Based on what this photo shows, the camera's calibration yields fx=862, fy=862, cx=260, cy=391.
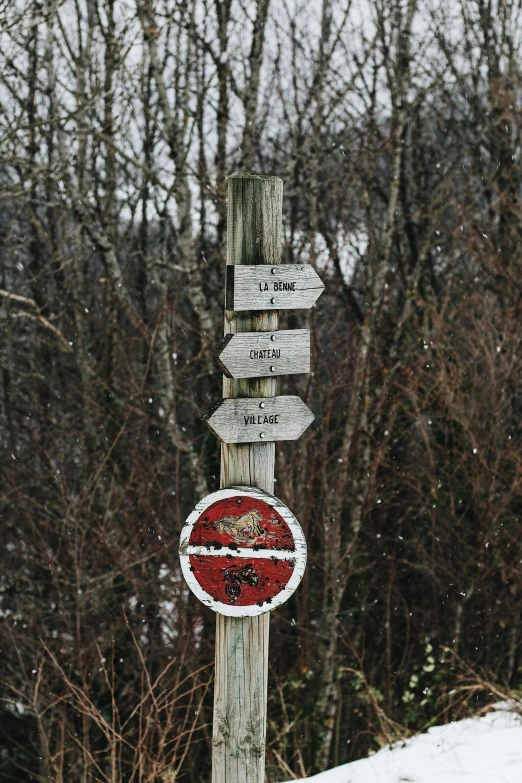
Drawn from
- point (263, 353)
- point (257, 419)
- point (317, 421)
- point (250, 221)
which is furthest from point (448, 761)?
point (317, 421)

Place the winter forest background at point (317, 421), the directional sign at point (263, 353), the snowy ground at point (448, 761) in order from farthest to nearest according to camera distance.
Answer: the winter forest background at point (317, 421), the snowy ground at point (448, 761), the directional sign at point (263, 353)

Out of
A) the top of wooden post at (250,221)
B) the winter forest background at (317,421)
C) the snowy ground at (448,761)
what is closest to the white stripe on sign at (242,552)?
the top of wooden post at (250,221)

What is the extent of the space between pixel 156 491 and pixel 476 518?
3461 mm

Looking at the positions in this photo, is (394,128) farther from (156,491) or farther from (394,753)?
(394,753)

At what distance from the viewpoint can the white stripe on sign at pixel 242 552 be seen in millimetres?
2942

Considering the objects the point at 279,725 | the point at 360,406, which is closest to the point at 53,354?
the point at 360,406

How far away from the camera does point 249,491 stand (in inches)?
117

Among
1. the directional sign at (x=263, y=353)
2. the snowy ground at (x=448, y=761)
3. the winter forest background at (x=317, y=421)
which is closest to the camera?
the directional sign at (x=263, y=353)

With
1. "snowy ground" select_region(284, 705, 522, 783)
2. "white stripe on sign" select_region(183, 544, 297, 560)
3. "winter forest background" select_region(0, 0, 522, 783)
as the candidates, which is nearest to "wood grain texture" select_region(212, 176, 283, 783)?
"white stripe on sign" select_region(183, 544, 297, 560)

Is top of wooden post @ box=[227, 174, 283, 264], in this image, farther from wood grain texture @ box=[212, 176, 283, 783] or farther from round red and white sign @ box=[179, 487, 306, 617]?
round red and white sign @ box=[179, 487, 306, 617]

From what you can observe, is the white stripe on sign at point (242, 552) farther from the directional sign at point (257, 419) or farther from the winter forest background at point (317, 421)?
the winter forest background at point (317, 421)

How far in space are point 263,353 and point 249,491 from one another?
1.58 ft

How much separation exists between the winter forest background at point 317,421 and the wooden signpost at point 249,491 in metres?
4.63

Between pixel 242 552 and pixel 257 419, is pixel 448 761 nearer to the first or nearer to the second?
pixel 242 552
